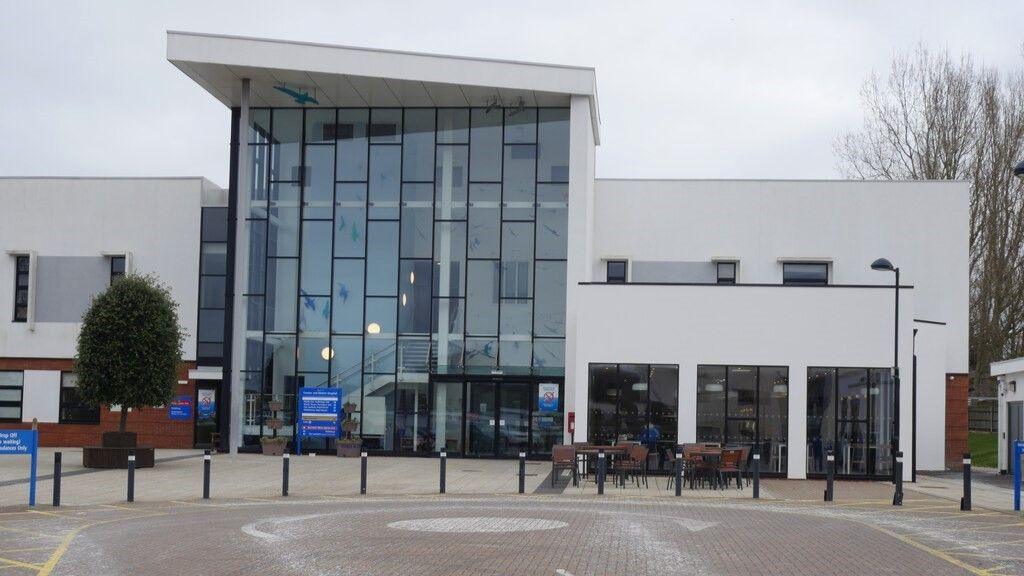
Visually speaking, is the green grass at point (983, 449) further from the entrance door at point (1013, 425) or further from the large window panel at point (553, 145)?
the large window panel at point (553, 145)

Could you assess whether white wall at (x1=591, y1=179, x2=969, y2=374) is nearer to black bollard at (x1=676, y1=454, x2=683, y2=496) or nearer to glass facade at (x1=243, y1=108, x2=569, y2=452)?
glass facade at (x1=243, y1=108, x2=569, y2=452)

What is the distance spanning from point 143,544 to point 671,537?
6.58m

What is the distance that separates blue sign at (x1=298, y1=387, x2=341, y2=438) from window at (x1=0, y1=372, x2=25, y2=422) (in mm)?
10193

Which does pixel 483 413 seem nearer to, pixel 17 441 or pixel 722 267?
pixel 722 267

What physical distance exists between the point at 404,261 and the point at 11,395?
44.9 ft

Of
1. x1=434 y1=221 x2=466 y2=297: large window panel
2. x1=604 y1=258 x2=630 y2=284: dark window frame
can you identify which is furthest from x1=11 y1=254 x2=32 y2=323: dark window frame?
x1=604 y1=258 x2=630 y2=284: dark window frame

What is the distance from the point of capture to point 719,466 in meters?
25.0

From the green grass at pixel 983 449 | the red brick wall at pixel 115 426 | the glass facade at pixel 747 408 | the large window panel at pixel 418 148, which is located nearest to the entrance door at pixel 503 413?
the large window panel at pixel 418 148

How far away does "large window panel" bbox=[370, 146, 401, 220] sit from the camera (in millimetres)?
35438

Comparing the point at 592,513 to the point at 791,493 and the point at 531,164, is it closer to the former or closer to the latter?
the point at 791,493

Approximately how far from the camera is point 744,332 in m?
29.5

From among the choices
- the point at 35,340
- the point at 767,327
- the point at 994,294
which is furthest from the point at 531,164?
the point at 994,294

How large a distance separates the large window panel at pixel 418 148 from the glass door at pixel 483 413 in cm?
648

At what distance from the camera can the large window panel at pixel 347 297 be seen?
35156 millimetres
